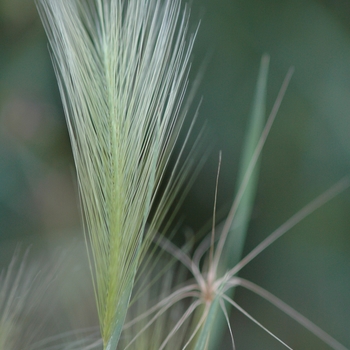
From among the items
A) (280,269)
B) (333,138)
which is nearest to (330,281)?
(280,269)

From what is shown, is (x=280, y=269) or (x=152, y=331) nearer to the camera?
(x=152, y=331)

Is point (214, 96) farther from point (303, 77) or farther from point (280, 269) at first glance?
point (280, 269)

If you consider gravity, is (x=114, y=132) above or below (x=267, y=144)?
below

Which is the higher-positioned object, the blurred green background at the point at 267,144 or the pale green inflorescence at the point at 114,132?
the blurred green background at the point at 267,144

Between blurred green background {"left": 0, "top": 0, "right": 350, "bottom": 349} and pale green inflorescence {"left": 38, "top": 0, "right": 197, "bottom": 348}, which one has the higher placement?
blurred green background {"left": 0, "top": 0, "right": 350, "bottom": 349}

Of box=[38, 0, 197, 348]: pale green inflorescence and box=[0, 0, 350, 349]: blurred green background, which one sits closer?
box=[38, 0, 197, 348]: pale green inflorescence

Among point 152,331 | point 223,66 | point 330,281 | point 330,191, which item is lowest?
point 152,331

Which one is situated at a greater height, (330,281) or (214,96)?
(214,96)

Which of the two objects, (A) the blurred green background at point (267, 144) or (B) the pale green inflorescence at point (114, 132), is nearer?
(B) the pale green inflorescence at point (114, 132)
